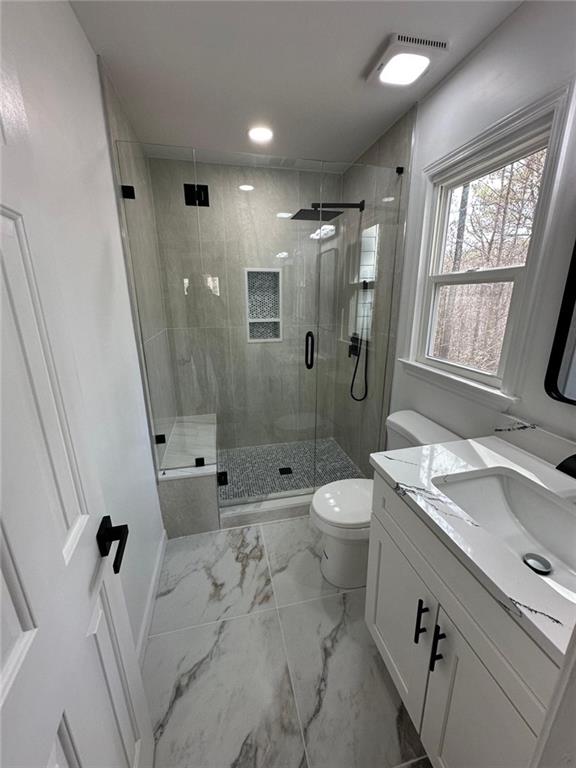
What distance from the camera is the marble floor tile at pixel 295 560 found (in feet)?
5.35

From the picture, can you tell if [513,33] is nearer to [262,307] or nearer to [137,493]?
[262,307]

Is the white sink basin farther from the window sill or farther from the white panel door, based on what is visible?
the white panel door

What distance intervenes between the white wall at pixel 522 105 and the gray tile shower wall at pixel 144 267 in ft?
5.30

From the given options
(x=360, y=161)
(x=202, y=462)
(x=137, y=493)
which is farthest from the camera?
(x=360, y=161)

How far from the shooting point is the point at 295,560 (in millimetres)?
1825

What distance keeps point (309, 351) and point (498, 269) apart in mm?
1666

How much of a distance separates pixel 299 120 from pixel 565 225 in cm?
157

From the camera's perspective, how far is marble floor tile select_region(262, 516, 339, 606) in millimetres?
1632

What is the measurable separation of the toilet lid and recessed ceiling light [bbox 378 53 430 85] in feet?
6.37

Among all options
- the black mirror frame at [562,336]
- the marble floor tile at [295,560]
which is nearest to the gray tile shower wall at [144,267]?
the marble floor tile at [295,560]

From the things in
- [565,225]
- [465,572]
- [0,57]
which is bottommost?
[465,572]

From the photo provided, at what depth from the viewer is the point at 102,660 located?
28.4 inches

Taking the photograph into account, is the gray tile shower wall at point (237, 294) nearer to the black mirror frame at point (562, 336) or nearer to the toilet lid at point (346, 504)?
the toilet lid at point (346, 504)

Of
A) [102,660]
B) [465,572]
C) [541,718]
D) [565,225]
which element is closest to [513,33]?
[565,225]
